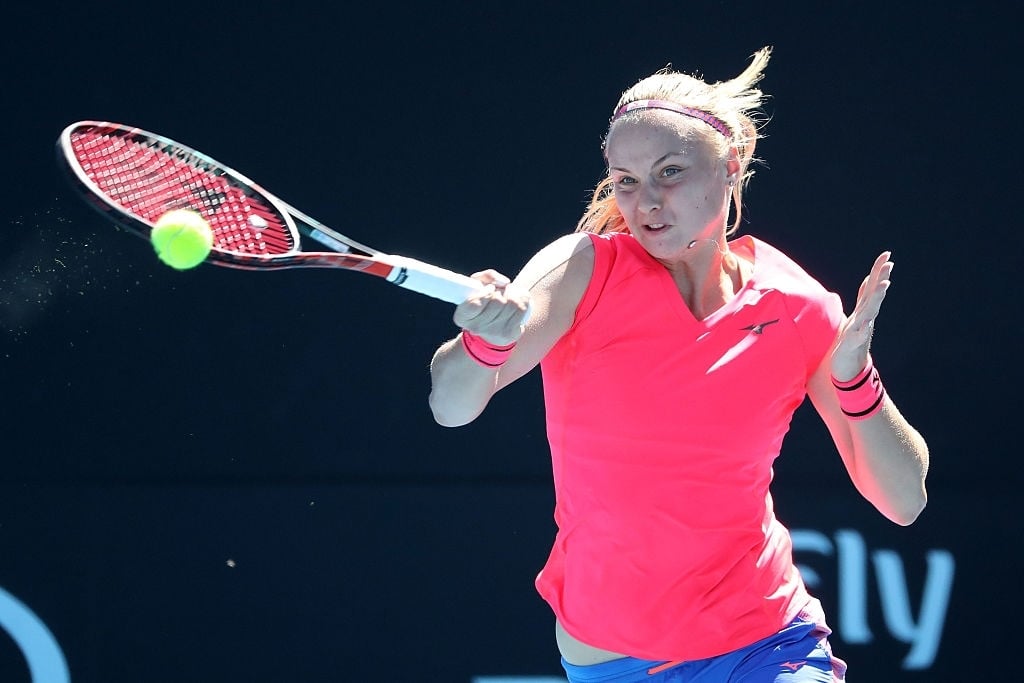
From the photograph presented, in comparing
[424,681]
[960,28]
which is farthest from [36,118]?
[960,28]

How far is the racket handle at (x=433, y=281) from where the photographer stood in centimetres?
200

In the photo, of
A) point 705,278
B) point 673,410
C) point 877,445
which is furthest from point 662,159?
point 877,445

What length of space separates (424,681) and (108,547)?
0.87 meters

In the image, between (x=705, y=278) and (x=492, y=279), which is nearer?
(x=492, y=279)

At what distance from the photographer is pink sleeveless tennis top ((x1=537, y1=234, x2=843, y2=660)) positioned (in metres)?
2.29

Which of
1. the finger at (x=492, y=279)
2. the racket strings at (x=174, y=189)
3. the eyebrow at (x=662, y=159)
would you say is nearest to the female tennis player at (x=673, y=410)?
the eyebrow at (x=662, y=159)

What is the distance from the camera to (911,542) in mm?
3652

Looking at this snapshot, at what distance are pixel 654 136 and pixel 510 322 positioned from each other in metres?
0.47

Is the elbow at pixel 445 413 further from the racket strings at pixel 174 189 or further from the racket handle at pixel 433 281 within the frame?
the racket strings at pixel 174 189

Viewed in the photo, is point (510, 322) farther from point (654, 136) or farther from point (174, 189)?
point (174, 189)

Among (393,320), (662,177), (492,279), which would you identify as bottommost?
(492,279)

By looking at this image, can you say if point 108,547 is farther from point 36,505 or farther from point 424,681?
point 424,681

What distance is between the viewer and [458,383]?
7.05 ft

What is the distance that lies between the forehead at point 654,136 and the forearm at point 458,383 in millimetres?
444
